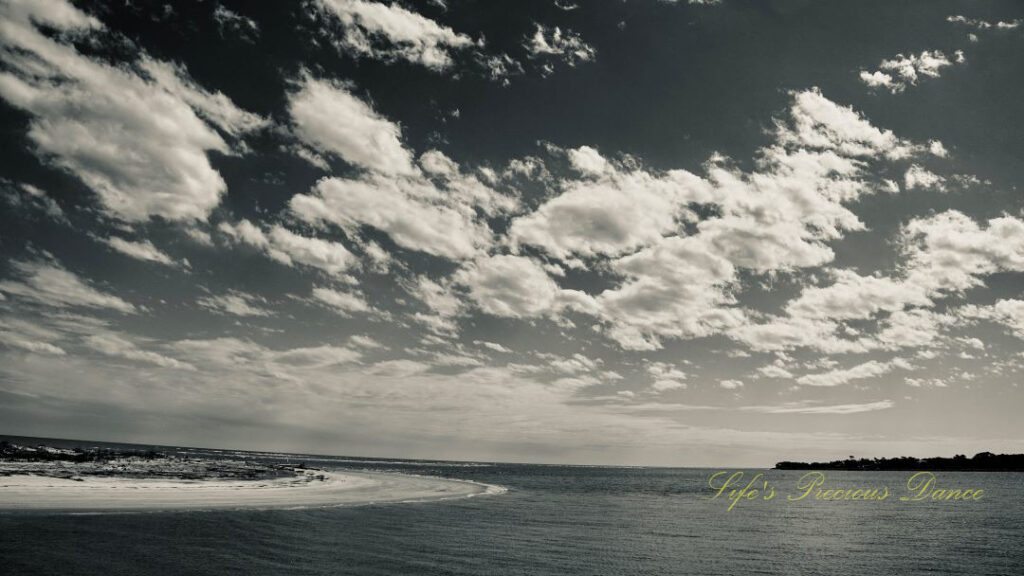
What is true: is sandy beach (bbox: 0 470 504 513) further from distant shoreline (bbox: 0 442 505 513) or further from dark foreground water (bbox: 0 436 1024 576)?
dark foreground water (bbox: 0 436 1024 576)

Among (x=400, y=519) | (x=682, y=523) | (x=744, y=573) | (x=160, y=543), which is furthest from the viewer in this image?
(x=682, y=523)

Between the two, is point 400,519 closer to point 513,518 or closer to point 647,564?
point 513,518

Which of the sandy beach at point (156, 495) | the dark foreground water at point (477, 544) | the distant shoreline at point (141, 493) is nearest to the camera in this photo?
the dark foreground water at point (477, 544)

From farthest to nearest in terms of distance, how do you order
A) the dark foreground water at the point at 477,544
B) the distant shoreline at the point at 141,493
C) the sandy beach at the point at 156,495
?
the distant shoreline at the point at 141,493 → the sandy beach at the point at 156,495 → the dark foreground water at the point at 477,544

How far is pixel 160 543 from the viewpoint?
2559 cm

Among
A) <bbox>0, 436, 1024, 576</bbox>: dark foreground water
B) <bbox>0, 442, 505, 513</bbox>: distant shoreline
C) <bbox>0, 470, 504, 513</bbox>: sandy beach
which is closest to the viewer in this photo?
<bbox>0, 436, 1024, 576</bbox>: dark foreground water

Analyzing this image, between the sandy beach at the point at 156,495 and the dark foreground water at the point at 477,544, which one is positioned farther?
the sandy beach at the point at 156,495

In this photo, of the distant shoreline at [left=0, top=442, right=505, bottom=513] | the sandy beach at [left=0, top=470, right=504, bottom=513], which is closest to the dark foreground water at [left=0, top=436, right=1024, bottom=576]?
the sandy beach at [left=0, top=470, right=504, bottom=513]

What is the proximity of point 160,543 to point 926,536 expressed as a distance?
5076 cm

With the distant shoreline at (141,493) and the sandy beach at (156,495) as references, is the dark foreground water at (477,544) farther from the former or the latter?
the distant shoreline at (141,493)

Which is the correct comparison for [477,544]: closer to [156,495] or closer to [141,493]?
[156,495]

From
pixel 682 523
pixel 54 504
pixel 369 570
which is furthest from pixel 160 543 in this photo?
pixel 682 523

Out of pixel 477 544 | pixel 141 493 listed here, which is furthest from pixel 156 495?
pixel 477 544

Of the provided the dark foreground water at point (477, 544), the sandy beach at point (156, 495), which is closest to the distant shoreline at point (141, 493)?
the sandy beach at point (156, 495)
